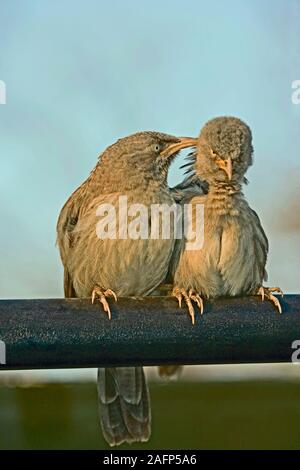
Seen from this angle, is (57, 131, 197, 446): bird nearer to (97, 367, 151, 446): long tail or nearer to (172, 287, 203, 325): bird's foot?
(97, 367, 151, 446): long tail

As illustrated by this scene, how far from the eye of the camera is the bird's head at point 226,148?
3.94m

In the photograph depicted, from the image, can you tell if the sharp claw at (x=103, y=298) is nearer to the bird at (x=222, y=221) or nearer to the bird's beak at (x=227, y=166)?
the bird at (x=222, y=221)

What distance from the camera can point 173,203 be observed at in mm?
4195

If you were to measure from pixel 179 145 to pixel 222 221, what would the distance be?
403 millimetres

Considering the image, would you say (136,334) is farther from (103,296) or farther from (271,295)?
(271,295)

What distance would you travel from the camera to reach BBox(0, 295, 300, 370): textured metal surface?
2.93m

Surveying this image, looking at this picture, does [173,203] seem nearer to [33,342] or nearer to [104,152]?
[104,152]

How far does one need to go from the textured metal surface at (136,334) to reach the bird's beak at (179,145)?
3.98 feet

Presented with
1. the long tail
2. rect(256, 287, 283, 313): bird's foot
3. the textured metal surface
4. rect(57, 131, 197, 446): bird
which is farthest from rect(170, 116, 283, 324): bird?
the textured metal surface

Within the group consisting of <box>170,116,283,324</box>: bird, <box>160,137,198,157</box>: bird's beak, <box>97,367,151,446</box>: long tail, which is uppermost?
<box>160,137,198,157</box>: bird's beak

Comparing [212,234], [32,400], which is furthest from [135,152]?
[32,400]

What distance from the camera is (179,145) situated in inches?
168

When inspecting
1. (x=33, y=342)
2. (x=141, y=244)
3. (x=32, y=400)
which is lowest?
(x=32, y=400)
